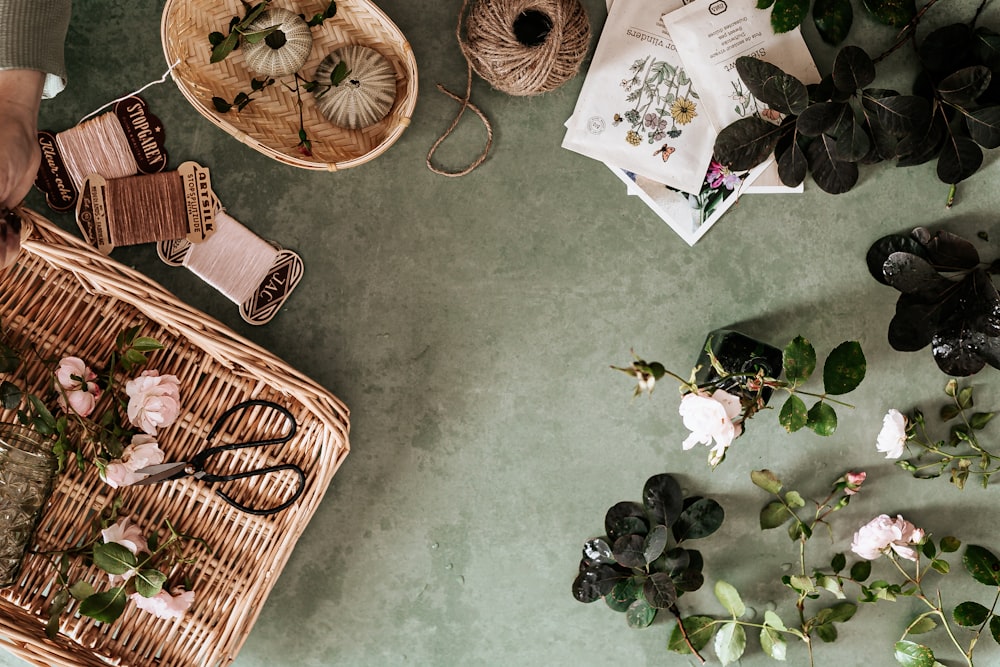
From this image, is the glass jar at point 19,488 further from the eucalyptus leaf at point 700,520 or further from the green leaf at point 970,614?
the green leaf at point 970,614

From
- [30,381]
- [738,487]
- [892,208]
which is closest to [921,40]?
[892,208]

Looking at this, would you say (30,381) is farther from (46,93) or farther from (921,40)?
(921,40)

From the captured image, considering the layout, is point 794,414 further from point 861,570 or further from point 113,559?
point 113,559

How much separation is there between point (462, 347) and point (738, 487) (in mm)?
667

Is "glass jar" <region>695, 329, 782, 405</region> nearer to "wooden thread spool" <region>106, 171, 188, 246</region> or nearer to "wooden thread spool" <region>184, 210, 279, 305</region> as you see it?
"wooden thread spool" <region>184, 210, 279, 305</region>

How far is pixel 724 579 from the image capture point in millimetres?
1535

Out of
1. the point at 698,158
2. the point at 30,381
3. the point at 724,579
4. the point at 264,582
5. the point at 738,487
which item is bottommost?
the point at 724,579

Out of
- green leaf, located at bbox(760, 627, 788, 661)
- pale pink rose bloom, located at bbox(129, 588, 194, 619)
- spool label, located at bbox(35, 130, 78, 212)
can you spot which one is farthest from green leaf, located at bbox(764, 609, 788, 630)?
spool label, located at bbox(35, 130, 78, 212)

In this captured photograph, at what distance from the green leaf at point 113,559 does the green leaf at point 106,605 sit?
42 millimetres

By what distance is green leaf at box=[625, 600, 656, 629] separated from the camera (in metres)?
1.44

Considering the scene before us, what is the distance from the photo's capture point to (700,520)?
57.2 inches

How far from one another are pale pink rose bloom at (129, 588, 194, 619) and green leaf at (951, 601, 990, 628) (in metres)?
1.54

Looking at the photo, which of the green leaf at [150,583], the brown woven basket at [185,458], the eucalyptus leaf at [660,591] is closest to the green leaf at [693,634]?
the eucalyptus leaf at [660,591]

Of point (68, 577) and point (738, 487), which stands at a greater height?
point (68, 577)
